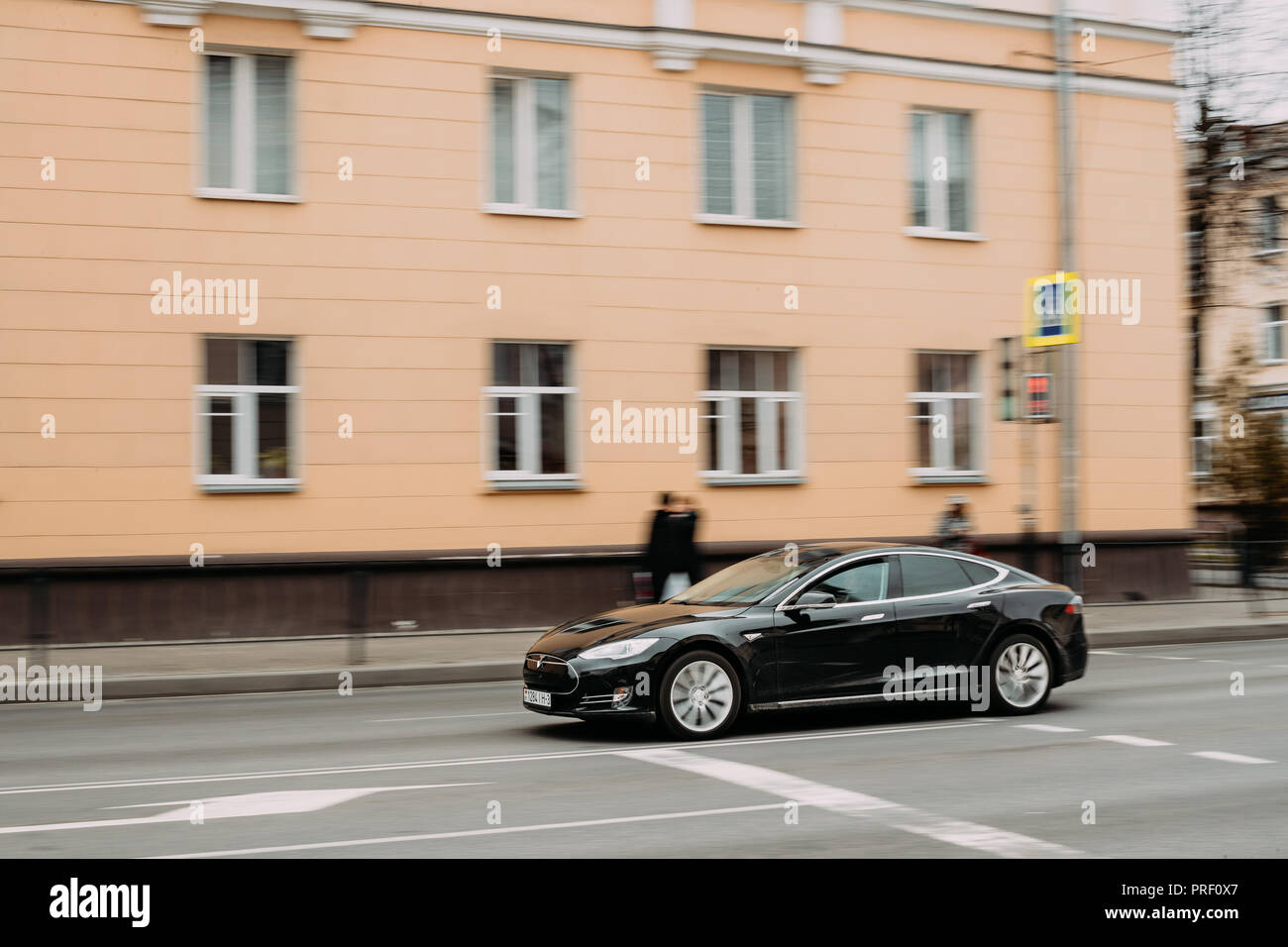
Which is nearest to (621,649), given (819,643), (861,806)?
(819,643)

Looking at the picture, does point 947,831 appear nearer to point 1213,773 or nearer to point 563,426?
point 1213,773

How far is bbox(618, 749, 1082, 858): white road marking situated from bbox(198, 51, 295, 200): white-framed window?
11.1m

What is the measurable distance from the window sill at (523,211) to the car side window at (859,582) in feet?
31.7

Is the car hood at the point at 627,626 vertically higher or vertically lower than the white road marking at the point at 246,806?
higher

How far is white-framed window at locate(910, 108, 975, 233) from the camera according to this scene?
21797 millimetres

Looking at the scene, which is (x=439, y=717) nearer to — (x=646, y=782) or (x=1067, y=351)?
(x=646, y=782)

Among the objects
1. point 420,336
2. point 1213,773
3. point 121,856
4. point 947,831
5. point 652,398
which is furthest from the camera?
point 652,398

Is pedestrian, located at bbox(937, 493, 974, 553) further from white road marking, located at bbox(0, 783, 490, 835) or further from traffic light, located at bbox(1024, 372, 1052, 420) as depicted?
white road marking, located at bbox(0, 783, 490, 835)

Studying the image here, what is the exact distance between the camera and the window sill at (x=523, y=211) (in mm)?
19000

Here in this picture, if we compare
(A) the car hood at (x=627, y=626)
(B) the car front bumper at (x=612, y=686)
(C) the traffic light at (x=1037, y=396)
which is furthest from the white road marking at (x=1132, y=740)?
(C) the traffic light at (x=1037, y=396)

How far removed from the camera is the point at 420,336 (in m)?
18.6

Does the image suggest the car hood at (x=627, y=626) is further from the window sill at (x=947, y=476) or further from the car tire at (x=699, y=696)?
the window sill at (x=947, y=476)

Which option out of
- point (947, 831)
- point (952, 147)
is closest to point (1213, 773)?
point (947, 831)

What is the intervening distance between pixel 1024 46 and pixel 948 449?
643 centimetres
